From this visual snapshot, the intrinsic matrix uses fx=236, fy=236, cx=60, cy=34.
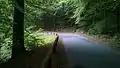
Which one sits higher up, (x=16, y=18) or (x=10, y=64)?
(x=16, y=18)

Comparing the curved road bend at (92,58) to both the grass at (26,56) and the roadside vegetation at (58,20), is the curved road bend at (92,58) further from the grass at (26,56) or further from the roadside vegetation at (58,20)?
the roadside vegetation at (58,20)

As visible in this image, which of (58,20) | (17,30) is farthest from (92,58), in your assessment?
(58,20)

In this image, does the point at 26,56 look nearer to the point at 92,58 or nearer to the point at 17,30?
the point at 17,30

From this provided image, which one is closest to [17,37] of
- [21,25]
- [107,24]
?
[21,25]

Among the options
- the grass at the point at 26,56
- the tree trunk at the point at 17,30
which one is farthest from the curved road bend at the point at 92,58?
the tree trunk at the point at 17,30

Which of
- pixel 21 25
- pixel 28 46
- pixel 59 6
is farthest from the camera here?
pixel 59 6

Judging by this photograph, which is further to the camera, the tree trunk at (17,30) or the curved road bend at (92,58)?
the tree trunk at (17,30)

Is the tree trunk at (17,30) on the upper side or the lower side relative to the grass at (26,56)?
upper

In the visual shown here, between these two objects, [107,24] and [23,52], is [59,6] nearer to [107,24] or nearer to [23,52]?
[107,24]

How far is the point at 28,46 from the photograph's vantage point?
58.0ft

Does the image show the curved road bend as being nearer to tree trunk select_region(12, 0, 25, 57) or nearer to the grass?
the grass

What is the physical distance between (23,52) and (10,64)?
281 cm

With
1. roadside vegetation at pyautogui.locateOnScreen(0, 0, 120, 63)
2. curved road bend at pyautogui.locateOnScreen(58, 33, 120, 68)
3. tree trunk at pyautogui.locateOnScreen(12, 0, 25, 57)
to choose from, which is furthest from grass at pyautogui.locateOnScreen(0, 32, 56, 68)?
curved road bend at pyautogui.locateOnScreen(58, 33, 120, 68)

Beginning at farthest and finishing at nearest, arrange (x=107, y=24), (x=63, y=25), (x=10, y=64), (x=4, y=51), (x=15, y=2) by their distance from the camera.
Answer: (x=63, y=25) → (x=107, y=24) → (x=4, y=51) → (x=15, y=2) → (x=10, y=64)
